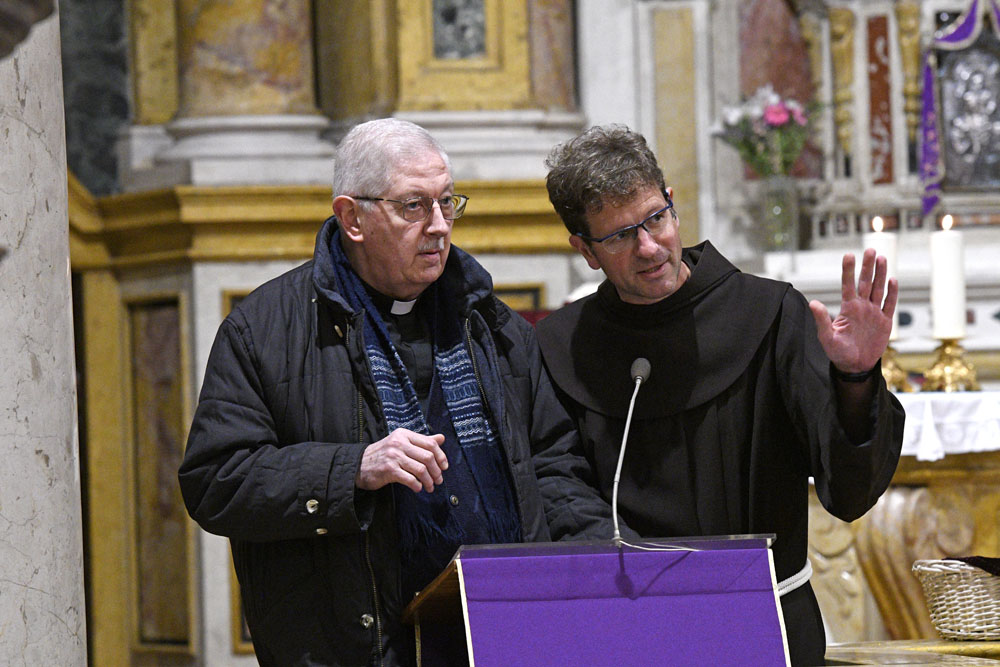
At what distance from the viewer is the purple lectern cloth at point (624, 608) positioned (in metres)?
2.39

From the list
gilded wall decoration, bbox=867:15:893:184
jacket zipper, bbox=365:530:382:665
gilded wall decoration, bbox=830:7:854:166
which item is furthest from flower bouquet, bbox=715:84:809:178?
jacket zipper, bbox=365:530:382:665

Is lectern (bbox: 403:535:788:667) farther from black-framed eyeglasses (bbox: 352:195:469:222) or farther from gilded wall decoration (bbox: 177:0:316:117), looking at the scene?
gilded wall decoration (bbox: 177:0:316:117)

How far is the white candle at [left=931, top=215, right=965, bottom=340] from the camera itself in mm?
4676

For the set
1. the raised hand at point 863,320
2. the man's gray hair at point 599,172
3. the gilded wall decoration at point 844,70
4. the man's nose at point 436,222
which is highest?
the gilded wall decoration at point 844,70

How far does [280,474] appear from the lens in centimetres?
271

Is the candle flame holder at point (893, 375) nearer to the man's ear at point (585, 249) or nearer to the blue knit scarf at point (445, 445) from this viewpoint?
the man's ear at point (585, 249)

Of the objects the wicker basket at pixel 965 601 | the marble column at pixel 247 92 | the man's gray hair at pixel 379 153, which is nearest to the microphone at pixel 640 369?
the man's gray hair at pixel 379 153

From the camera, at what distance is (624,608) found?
7.97ft

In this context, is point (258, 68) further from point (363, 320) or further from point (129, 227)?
point (363, 320)

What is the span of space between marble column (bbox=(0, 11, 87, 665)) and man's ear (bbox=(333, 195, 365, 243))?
60 centimetres

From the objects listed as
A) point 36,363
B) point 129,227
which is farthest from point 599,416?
point 129,227

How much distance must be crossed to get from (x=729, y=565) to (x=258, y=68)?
14.9 feet

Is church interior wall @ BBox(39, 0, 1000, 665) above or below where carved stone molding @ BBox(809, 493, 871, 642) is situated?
above

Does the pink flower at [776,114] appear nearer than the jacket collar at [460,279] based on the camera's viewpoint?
No
